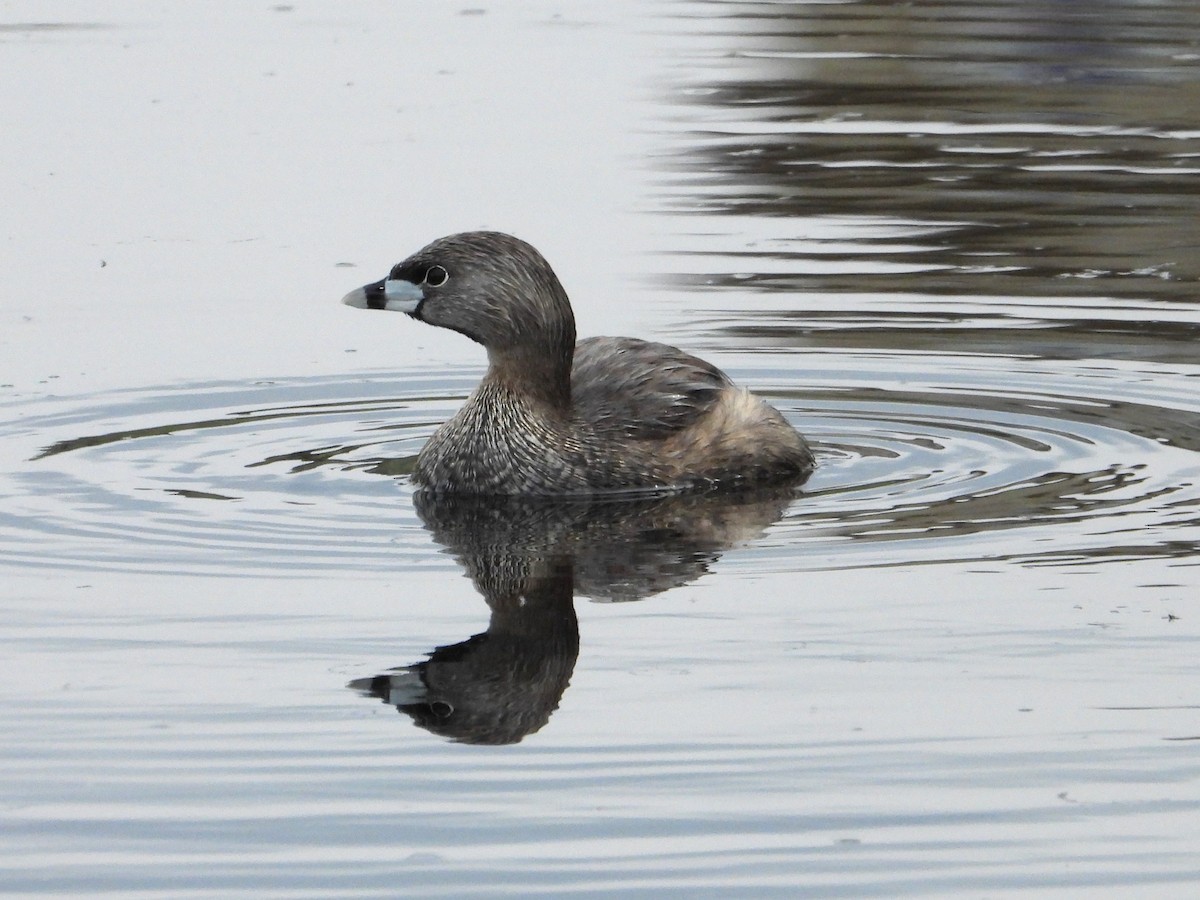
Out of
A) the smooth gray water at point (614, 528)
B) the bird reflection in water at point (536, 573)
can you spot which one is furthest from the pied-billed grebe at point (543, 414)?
the smooth gray water at point (614, 528)

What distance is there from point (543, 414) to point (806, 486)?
1.15m

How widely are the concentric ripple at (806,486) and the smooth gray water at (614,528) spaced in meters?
0.03

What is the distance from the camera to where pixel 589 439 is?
32.9ft

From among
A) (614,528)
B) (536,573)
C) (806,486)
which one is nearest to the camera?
(536,573)

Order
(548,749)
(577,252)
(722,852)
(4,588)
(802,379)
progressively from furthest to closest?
(577,252) → (802,379) → (4,588) → (548,749) → (722,852)

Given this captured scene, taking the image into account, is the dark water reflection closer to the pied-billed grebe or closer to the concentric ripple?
the concentric ripple

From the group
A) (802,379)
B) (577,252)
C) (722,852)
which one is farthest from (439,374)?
(722,852)

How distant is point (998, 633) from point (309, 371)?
5534 mm

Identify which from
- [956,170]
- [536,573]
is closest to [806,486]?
[536,573]

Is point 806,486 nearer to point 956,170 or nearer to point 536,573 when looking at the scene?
point 536,573

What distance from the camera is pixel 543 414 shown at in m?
10.1

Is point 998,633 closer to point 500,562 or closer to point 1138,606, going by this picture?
point 1138,606

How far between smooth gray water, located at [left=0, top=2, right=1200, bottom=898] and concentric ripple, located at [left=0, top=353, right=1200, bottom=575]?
3 cm

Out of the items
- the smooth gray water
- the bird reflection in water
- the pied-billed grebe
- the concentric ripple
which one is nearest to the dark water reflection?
the smooth gray water
